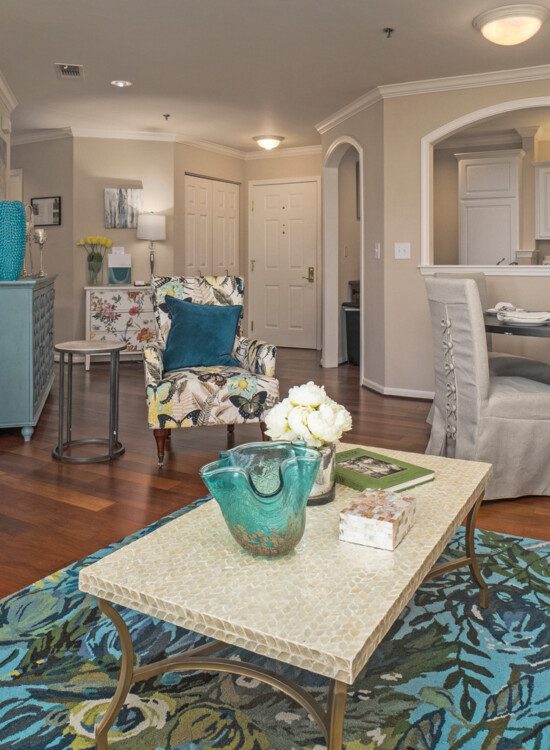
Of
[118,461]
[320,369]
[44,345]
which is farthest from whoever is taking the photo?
[320,369]

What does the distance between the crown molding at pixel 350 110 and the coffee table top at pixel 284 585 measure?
466 cm

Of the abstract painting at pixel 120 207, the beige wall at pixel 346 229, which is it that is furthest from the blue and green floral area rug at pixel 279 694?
the abstract painting at pixel 120 207

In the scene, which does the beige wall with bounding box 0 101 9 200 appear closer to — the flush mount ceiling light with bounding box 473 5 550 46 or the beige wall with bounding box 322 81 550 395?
the beige wall with bounding box 322 81 550 395

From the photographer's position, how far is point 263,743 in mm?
1412

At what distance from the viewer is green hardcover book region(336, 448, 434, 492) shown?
1.81 meters

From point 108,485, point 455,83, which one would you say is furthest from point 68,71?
point 108,485

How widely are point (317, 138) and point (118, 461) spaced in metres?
5.19

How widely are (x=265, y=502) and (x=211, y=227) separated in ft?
23.1

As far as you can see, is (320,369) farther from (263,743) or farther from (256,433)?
(263,743)

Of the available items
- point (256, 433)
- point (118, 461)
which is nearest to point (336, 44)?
point (256, 433)

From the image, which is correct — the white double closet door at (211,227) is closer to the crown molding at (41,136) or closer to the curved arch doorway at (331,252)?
the crown molding at (41,136)

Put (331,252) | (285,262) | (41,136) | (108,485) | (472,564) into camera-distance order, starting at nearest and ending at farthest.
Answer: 1. (472,564)
2. (108,485)
3. (331,252)
4. (41,136)
5. (285,262)

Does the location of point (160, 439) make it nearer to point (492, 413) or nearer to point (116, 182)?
point (492, 413)

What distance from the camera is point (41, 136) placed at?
7.25m
